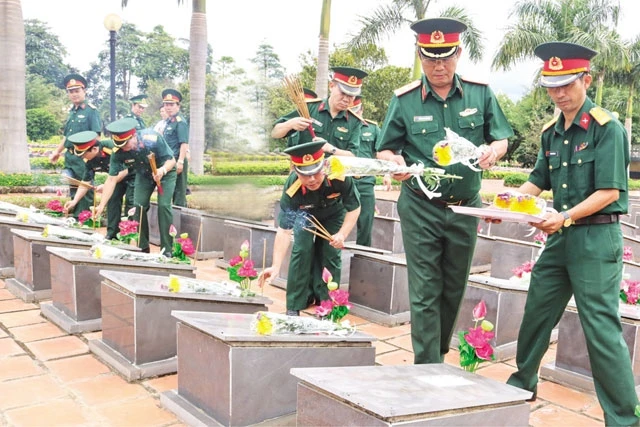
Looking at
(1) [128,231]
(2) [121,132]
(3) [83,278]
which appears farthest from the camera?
(1) [128,231]

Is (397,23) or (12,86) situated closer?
(12,86)

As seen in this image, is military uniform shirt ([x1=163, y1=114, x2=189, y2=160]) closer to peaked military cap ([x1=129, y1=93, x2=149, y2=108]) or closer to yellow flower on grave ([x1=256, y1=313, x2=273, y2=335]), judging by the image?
peaked military cap ([x1=129, y1=93, x2=149, y2=108])

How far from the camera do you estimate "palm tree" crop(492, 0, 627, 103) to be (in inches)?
749

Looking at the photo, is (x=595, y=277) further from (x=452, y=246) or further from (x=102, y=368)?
(x=102, y=368)

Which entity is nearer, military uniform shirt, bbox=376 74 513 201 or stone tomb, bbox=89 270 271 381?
military uniform shirt, bbox=376 74 513 201

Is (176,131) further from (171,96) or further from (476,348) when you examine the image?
(476,348)

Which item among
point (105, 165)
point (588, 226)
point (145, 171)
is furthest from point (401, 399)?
point (105, 165)

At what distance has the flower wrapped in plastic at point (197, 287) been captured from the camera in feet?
10.6

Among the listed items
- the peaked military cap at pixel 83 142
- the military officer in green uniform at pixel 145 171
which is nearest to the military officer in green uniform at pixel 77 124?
the peaked military cap at pixel 83 142

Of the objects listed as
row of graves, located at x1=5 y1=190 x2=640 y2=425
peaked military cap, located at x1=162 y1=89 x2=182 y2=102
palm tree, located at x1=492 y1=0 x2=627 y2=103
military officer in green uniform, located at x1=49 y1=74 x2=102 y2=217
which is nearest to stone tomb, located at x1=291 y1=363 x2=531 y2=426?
row of graves, located at x1=5 y1=190 x2=640 y2=425

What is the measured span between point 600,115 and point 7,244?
5.04 metres

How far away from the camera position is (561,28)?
19.5 metres

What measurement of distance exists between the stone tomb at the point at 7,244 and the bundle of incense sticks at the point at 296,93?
2.62m

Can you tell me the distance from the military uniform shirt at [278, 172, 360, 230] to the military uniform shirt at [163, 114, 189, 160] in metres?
3.87
